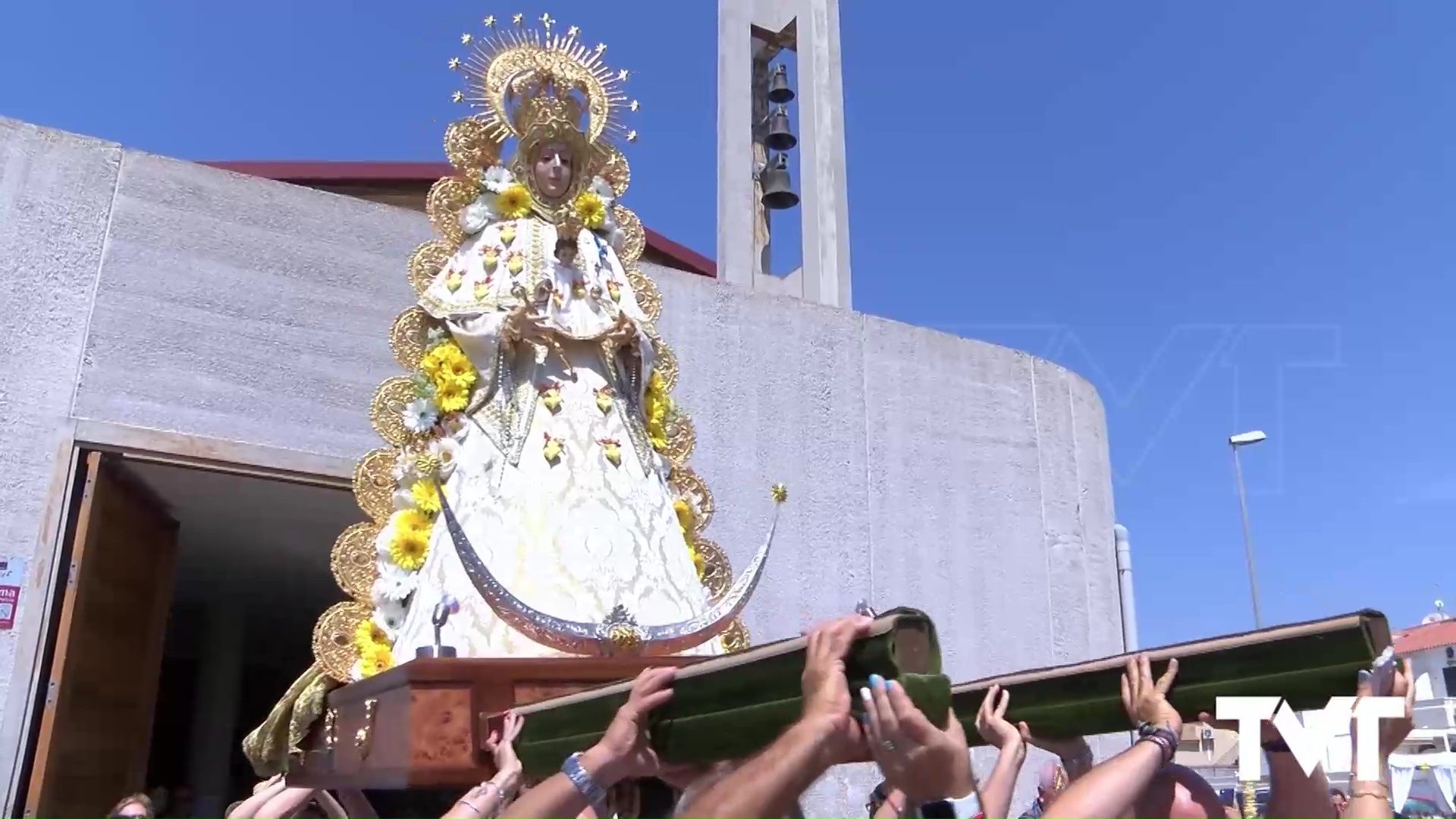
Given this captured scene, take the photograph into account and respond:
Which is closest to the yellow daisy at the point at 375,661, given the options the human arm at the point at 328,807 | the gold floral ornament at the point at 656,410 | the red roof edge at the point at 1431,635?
the human arm at the point at 328,807

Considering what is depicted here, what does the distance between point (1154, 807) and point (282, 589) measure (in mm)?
8652

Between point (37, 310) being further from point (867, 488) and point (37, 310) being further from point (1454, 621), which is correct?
point (1454, 621)

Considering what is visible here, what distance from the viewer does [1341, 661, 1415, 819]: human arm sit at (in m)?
1.46

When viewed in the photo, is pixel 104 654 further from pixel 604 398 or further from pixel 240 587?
pixel 604 398

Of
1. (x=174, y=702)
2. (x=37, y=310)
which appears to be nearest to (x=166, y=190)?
(x=37, y=310)

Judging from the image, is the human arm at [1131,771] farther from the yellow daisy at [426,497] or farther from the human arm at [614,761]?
the yellow daisy at [426,497]

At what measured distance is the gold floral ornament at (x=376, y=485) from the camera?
12.0ft

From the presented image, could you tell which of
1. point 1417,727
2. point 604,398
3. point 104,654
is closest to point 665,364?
point 604,398

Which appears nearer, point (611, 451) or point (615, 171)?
point (611, 451)

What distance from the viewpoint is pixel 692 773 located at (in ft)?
5.66

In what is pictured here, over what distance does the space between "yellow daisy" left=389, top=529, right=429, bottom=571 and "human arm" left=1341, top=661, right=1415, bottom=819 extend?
2.60m

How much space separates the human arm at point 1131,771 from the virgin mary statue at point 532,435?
4.51ft

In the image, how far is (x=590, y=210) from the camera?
12.8ft

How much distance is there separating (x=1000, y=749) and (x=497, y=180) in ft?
8.82
